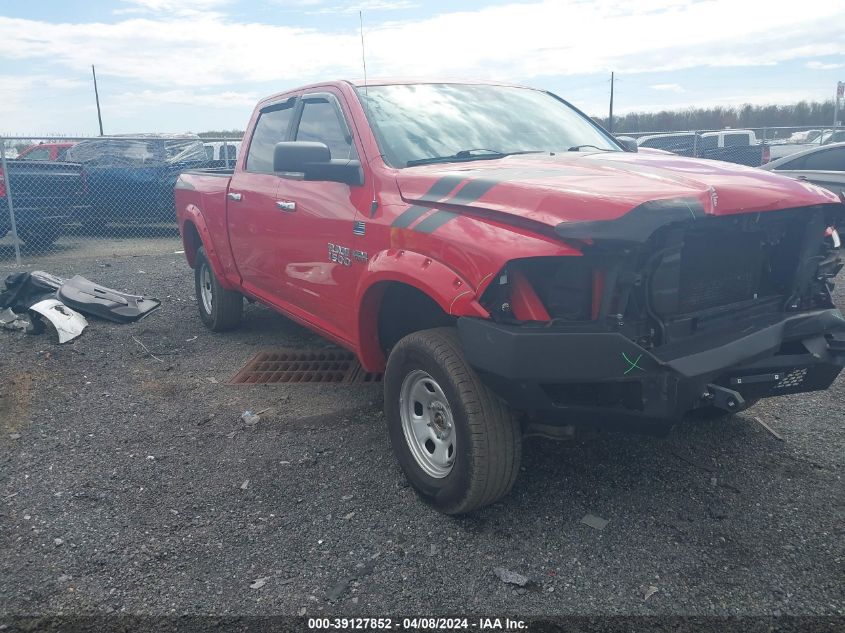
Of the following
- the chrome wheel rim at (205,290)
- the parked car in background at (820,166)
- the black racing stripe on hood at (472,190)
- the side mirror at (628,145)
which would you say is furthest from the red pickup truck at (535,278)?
the parked car in background at (820,166)

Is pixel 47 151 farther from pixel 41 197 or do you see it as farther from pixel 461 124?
pixel 461 124

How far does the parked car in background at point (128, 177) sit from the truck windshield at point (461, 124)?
887 centimetres

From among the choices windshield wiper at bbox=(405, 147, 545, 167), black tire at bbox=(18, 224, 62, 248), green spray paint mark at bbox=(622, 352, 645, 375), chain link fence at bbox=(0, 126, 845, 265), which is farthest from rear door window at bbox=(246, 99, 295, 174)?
black tire at bbox=(18, 224, 62, 248)

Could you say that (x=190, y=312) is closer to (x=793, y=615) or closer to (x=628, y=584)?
(x=628, y=584)

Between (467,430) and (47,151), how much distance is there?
13.4m

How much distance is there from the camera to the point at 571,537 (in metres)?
2.97

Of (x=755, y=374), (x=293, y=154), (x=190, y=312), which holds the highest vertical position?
(x=293, y=154)

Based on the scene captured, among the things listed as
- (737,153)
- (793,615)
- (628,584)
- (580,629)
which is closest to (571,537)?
(628,584)

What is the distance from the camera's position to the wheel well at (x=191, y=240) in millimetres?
6301

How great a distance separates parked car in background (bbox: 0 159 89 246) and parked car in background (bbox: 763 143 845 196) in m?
10.4

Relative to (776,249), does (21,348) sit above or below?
below

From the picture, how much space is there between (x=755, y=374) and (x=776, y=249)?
0.64 m

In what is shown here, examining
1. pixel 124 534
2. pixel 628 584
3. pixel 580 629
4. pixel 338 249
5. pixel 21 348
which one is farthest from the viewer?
pixel 21 348

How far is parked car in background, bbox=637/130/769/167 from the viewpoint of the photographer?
15.0m
